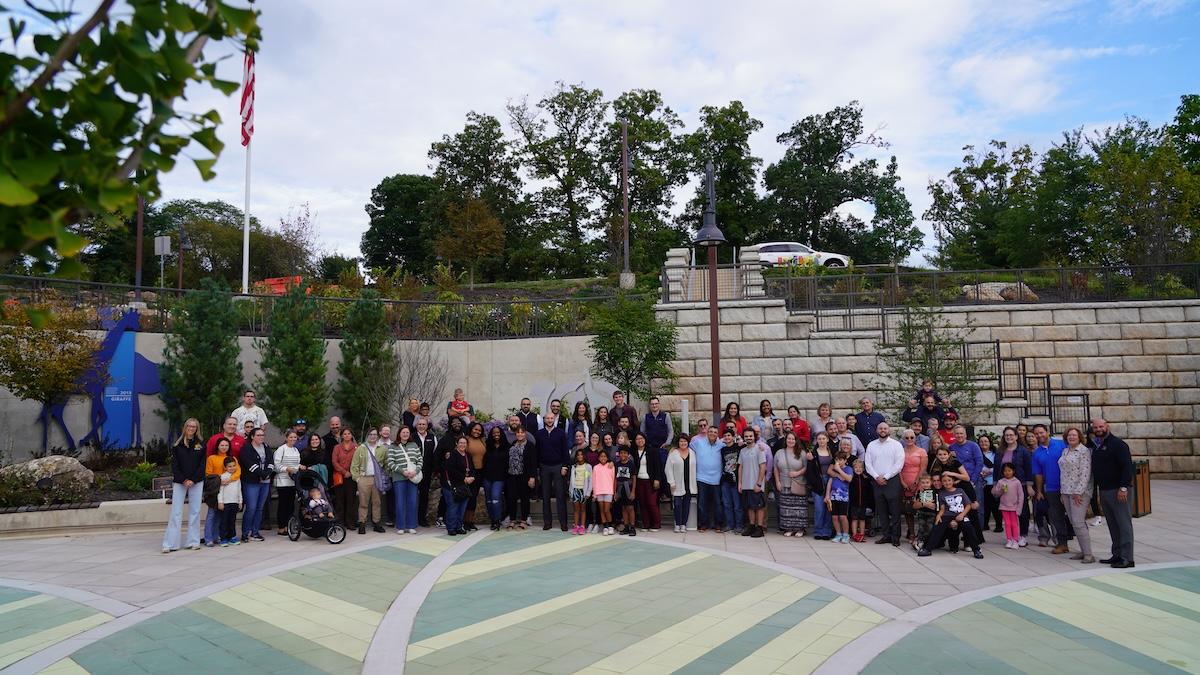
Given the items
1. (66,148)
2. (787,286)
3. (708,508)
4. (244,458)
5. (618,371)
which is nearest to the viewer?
(66,148)

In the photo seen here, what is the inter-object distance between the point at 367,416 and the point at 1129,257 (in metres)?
21.5

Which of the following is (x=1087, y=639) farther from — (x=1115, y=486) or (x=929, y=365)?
(x=929, y=365)

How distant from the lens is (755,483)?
458 inches

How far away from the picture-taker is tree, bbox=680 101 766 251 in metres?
39.0

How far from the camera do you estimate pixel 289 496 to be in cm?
1184

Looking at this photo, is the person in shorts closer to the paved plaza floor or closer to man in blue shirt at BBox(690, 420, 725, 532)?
man in blue shirt at BBox(690, 420, 725, 532)

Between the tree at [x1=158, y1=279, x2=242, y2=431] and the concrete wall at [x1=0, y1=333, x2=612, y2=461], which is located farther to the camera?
the concrete wall at [x1=0, y1=333, x2=612, y2=461]

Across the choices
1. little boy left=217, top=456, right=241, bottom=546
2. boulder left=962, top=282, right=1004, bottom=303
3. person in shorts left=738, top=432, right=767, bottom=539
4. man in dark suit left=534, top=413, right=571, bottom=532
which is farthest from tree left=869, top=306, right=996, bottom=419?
little boy left=217, top=456, right=241, bottom=546

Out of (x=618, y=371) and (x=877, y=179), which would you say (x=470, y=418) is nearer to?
(x=618, y=371)

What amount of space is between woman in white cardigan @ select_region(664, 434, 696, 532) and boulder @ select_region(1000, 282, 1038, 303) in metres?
10.6

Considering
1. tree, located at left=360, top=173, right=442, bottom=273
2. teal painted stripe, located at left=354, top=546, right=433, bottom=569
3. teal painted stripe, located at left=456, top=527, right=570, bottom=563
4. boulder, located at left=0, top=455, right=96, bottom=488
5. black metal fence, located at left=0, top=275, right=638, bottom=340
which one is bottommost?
teal painted stripe, located at left=456, top=527, right=570, bottom=563

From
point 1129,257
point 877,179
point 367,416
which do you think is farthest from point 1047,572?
point 877,179

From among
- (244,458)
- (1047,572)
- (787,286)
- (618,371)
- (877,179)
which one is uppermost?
(877,179)

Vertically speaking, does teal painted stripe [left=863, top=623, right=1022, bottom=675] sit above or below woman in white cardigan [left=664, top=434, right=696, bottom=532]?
below
